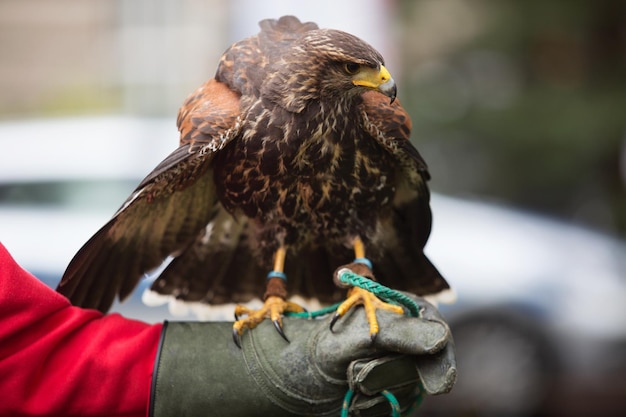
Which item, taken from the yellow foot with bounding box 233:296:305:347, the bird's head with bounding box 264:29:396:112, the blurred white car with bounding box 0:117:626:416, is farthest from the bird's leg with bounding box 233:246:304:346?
the blurred white car with bounding box 0:117:626:416

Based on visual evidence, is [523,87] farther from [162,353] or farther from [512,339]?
[162,353]

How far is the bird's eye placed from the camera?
7.92 ft

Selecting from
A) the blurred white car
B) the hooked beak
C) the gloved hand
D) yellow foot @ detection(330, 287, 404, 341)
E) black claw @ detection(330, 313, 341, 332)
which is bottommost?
the blurred white car

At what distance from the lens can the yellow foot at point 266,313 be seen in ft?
7.70

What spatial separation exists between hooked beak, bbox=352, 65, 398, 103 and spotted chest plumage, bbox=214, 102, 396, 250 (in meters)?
0.13

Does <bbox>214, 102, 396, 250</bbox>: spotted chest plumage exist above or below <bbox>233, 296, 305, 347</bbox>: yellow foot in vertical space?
above

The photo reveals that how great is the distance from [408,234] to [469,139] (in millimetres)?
7517

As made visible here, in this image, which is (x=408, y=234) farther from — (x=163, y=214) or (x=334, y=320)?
(x=163, y=214)

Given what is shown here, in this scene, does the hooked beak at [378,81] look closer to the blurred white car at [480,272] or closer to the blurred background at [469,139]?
the blurred background at [469,139]

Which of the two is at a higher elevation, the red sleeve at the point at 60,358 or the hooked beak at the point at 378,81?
the hooked beak at the point at 378,81

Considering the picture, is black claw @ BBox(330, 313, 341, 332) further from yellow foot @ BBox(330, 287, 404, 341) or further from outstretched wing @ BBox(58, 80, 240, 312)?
outstretched wing @ BBox(58, 80, 240, 312)

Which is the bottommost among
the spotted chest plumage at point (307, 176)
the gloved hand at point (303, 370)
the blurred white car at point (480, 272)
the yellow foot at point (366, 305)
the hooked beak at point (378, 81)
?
the blurred white car at point (480, 272)

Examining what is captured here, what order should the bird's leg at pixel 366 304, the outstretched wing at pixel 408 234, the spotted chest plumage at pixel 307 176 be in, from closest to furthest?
the bird's leg at pixel 366 304
the spotted chest plumage at pixel 307 176
the outstretched wing at pixel 408 234

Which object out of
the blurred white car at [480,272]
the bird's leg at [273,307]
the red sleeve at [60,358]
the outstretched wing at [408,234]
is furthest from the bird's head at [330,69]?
the blurred white car at [480,272]
